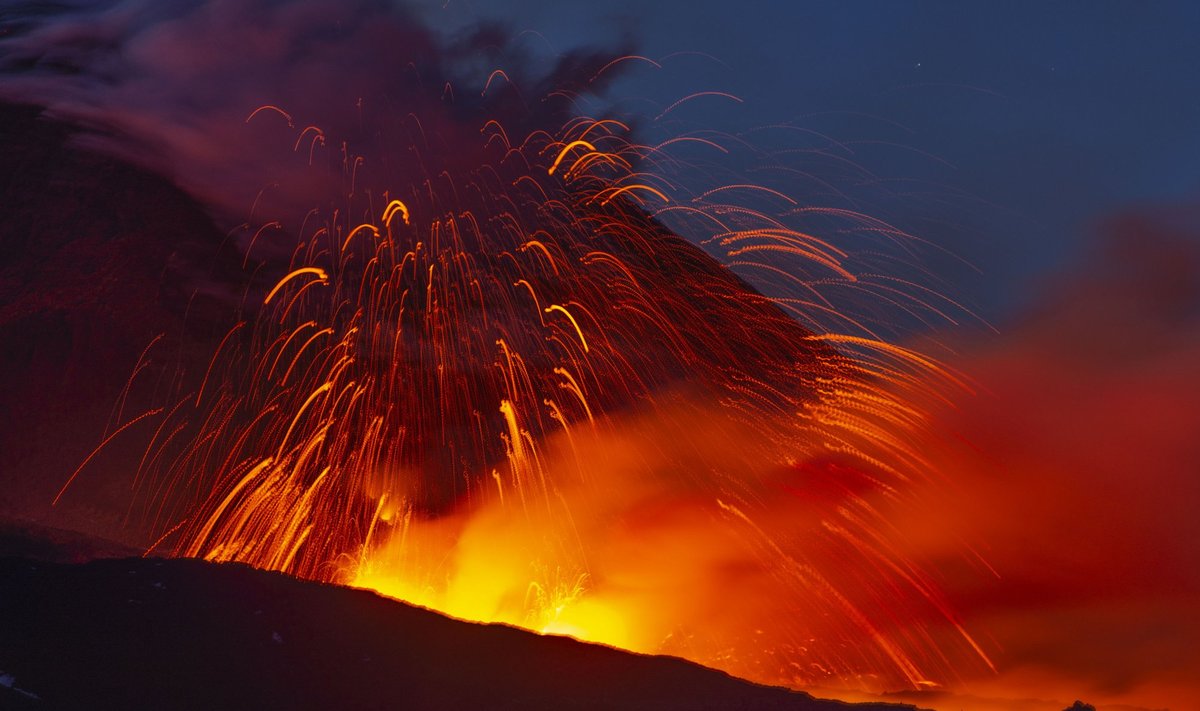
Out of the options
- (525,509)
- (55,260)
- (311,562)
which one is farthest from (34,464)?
(525,509)

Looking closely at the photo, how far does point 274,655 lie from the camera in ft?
29.4

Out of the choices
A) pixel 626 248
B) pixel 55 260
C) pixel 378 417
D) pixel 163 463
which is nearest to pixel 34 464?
pixel 163 463

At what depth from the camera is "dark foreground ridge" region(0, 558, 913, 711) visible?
7965mm

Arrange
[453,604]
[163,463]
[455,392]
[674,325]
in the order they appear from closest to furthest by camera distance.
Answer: [453,604] < [163,463] < [674,325] < [455,392]

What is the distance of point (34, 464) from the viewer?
21312mm

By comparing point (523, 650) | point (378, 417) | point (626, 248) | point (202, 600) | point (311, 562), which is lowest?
point (311, 562)

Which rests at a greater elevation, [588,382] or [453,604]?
[588,382]

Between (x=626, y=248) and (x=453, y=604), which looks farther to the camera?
(x=453, y=604)

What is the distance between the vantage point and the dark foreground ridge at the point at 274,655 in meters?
7.96

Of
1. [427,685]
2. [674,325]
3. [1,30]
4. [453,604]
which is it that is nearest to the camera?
[427,685]

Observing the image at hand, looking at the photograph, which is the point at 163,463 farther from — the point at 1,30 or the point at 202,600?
the point at 202,600

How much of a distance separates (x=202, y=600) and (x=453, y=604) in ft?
38.6

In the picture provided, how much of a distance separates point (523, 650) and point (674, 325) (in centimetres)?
1611

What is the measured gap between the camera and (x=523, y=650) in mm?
10094
